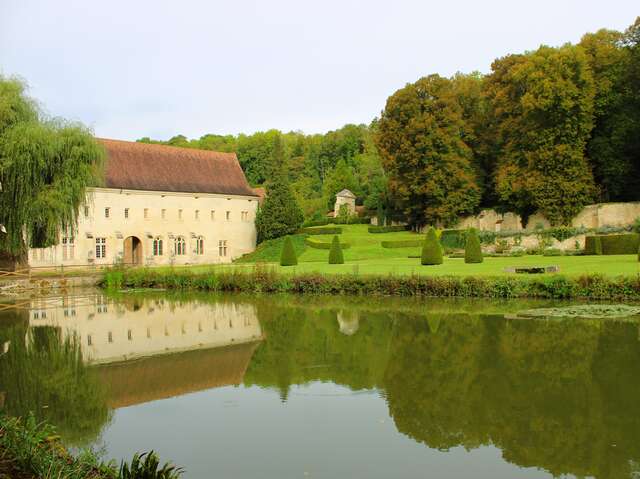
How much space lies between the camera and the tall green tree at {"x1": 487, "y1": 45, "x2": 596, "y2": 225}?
115ft

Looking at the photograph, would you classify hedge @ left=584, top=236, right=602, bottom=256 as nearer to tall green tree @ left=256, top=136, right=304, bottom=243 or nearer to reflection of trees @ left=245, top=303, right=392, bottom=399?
reflection of trees @ left=245, top=303, right=392, bottom=399

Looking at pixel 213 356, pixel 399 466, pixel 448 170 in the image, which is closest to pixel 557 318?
pixel 213 356

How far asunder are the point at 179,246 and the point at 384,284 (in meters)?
21.2

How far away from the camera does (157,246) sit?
3831 cm

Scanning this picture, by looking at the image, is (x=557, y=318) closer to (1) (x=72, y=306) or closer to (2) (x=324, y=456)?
(2) (x=324, y=456)

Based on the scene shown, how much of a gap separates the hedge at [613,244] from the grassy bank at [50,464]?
90.3 feet

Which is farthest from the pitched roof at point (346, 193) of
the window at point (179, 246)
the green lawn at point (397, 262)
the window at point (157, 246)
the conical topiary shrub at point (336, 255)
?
the conical topiary shrub at point (336, 255)

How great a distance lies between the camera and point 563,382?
29.6 ft

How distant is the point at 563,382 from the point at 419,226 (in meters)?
34.3

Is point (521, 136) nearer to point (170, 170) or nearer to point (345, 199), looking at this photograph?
point (170, 170)

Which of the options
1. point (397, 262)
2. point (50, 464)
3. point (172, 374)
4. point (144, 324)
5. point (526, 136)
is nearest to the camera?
point (50, 464)

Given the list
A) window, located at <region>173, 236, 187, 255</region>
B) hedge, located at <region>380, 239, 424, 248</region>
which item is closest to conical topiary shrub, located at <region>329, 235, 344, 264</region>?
hedge, located at <region>380, 239, 424, 248</region>

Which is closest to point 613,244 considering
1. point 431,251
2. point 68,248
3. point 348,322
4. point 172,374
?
point 431,251

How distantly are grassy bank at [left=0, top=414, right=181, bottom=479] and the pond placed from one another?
1073 mm
